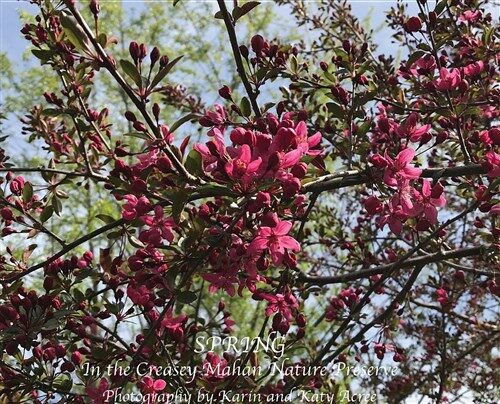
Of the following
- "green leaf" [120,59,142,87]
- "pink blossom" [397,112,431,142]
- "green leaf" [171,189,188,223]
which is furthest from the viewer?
"pink blossom" [397,112,431,142]

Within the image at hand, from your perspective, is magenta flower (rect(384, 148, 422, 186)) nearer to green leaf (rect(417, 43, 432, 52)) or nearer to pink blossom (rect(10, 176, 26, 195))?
green leaf (rect(417, 43, 432, 52))

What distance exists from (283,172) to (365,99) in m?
0.83

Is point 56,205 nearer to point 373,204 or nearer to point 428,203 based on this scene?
point 373,204

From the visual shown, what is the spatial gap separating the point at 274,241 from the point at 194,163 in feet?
1.28

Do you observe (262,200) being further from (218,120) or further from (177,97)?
(177,97)

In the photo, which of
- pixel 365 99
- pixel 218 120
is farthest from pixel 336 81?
pixel 218 120

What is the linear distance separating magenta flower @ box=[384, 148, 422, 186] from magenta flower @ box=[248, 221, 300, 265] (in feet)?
1.26

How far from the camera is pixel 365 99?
2.25 meters

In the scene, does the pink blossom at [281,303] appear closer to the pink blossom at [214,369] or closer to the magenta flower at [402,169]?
the pink blossom at [214,369]

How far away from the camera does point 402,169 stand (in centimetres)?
185

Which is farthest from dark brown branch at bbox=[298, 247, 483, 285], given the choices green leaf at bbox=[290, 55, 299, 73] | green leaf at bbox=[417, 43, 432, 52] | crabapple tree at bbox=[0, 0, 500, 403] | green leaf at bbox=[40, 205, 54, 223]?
green leaf at bbox=[40, 205, 54, 223]

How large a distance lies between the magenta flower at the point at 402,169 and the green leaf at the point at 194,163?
→ 2.05ft

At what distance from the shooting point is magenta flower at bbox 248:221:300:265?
1.75 m

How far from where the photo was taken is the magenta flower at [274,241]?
1.75 metres
